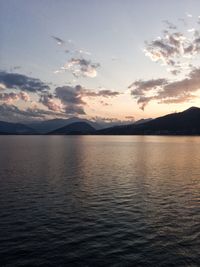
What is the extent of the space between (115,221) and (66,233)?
8.39 meters

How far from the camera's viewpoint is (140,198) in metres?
55.2

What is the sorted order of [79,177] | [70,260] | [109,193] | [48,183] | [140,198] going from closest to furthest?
1. [70,260]
2. [140,198]
3. [109,193]
4. [48,183]
5. [79,177]

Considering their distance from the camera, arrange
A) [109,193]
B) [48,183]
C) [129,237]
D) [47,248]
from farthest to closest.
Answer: [48,183] < [109,193] < [129,237] < [47,248]

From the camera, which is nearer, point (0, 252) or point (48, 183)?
point (0, 252)

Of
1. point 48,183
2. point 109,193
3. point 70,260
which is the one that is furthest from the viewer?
point 48,183

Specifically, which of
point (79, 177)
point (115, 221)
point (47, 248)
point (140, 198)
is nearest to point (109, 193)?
point (140, 198)

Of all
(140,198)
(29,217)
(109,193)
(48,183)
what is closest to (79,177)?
(48,183)

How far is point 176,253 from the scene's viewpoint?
101 ft

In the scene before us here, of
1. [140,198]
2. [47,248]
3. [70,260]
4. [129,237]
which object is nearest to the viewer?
[70,260]

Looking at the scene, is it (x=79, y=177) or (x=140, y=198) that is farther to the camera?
(x=79, y=177)

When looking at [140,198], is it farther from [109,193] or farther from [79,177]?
[79,177]

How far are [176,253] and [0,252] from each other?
A: 20.2 metres

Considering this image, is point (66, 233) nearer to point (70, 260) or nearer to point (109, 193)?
point (70, 260)

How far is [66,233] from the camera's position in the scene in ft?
119
